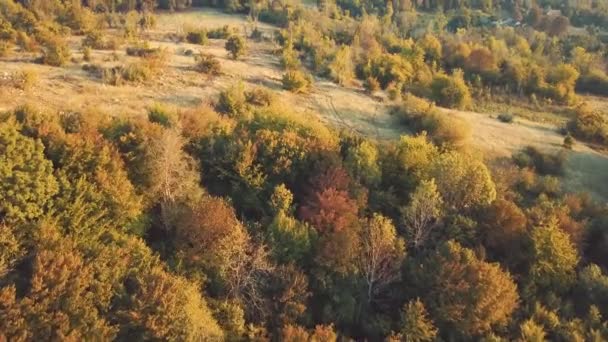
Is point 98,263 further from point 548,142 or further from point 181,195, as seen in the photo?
point 548,142

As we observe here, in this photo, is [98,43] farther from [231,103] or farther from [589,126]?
[589,126]

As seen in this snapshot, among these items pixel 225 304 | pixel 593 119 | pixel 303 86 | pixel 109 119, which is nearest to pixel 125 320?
pixel 225 304

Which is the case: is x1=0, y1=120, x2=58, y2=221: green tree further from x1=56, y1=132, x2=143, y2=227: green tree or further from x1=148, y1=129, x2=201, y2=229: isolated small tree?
x1=148, y1=129, x2=201, y2=229: isolated small tree

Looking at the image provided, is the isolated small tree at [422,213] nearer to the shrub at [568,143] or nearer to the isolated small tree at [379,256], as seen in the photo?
the isolated small tree at [379,256]

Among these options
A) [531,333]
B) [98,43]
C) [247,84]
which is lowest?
[531,333]

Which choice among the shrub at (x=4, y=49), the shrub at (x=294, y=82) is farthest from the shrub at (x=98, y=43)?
the shrub at (x=294, y=82)

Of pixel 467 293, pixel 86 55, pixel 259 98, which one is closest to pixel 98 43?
pixel 86 55

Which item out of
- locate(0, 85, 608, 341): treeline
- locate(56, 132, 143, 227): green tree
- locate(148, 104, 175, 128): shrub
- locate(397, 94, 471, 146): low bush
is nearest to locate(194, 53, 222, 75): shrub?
locate(0, 85, 608, 341): treeline
